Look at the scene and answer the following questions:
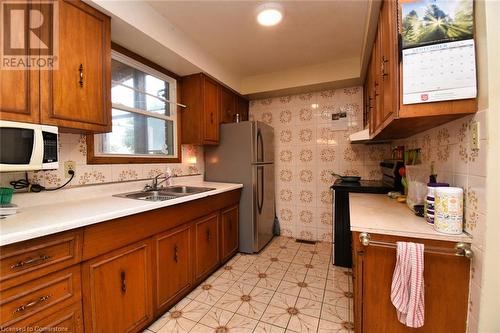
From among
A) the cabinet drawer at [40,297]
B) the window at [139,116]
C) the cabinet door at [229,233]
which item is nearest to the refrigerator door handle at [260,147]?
the cabinet door at [229,233]

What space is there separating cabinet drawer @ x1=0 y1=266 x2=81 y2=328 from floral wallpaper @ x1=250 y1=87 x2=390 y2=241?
2.74 m

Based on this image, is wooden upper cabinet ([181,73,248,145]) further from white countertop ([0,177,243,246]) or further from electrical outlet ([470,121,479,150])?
electrical outlet ([470,121,479,150])

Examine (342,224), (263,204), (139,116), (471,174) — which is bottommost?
(342,224)

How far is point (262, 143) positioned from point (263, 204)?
0.81 meters

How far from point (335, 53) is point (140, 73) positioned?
2160mm

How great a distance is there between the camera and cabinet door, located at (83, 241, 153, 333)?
119cm

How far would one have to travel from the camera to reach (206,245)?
85.0 inches

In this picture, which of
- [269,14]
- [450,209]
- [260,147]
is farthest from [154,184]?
[450,209]

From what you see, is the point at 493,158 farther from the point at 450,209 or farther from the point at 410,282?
the point at 410,282

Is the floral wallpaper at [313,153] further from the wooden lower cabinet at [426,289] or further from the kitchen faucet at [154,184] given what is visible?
the wooden lower cabinet at [426,289]

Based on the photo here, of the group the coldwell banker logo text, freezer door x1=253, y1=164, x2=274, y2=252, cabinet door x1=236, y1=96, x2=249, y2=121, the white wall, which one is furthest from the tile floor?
cabinet door x1=236, y1=96, x2=249, y2=121

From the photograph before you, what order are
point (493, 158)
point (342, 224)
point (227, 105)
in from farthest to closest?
point (227, 105)
point (342, 224)
point (493, 158)

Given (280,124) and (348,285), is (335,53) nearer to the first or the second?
(280,124)

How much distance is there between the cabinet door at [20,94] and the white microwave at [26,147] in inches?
2.6
